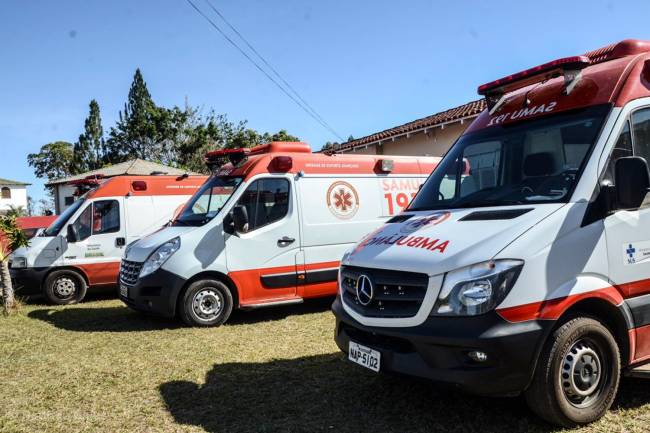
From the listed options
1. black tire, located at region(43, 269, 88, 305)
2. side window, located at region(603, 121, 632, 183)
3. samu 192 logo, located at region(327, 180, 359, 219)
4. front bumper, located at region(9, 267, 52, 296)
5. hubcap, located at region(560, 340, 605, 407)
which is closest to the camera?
hubcap, located at region(560, 340, 605, 407)

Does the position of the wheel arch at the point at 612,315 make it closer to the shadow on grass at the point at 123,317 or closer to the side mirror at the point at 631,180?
the side mirror at the point at 631,180

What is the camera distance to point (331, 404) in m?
4.46

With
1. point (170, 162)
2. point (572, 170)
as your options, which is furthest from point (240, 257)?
point (170, 162)

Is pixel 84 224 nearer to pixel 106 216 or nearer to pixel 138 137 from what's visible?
pixel 106 216

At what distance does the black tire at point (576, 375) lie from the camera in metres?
3.44

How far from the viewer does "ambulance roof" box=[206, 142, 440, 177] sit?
805 centimetres

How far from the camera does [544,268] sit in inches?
136

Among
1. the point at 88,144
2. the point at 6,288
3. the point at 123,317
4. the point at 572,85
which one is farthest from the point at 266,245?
the point at 88,144

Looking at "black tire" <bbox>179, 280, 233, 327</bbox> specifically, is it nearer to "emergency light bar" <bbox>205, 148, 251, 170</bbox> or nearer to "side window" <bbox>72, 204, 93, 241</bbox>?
"emergency light bar" <bbox>205, 148, 251, 170</bbox>

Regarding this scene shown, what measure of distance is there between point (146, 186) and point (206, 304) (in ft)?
14.1

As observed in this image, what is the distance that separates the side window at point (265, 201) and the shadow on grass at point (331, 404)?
2.85 m

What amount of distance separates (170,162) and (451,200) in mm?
36816

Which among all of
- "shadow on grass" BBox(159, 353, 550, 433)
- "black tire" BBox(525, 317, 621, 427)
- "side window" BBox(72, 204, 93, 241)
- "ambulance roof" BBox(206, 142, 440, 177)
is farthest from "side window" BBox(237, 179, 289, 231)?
"black tire" BBox(525, 317, 621, 427)

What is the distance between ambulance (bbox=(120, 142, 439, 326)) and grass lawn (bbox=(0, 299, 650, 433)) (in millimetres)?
501
